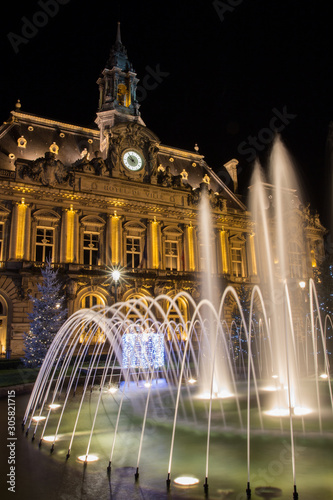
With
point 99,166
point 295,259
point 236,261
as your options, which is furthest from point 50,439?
point 295,259

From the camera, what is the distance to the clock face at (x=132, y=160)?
35900mm

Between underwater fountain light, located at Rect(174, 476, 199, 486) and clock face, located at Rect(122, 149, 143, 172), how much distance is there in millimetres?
31559

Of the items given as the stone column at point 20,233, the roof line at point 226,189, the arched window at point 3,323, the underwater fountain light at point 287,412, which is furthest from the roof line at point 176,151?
the underwater fountain light at point 287,412

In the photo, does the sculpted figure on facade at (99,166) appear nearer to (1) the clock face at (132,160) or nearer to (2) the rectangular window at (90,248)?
(1) the clock face at (132,160)

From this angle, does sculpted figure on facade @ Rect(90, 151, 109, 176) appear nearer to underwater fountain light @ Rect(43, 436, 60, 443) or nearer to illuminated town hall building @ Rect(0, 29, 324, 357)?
illuminated town hall building @ Rect(0, 29, 324, 357)

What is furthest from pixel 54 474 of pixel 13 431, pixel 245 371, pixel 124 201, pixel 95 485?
pixel 124 201

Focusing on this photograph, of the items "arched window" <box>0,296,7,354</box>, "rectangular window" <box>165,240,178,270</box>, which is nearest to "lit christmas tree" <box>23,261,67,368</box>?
"arched window" <box>0,296,7,354</box>

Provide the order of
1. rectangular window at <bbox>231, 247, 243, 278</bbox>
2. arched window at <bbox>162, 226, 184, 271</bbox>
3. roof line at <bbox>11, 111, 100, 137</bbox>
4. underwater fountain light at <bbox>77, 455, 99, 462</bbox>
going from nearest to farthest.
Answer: underwater fountain light at <bbox>77, 455, 99, 462</bbox>
roof line at <bbox>11, 111, 100, 137</bbox>
arched window at <bbox>162, 226, 184, 271</bbox>
rectangular window at <bbox>231, 247, 243, 278</bbox>

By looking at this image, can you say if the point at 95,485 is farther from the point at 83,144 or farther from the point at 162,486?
the point at 83,144

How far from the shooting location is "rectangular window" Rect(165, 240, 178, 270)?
3675 cm

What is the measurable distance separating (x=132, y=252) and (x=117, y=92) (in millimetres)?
17532

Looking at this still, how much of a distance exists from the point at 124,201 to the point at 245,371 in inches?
735

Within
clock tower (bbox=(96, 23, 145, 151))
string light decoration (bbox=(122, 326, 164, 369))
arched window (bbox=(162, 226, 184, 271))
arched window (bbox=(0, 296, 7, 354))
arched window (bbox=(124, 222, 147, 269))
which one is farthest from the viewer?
clock tower (bbox=(96, 23, 145, 151))

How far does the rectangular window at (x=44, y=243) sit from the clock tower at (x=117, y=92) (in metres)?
13.0
